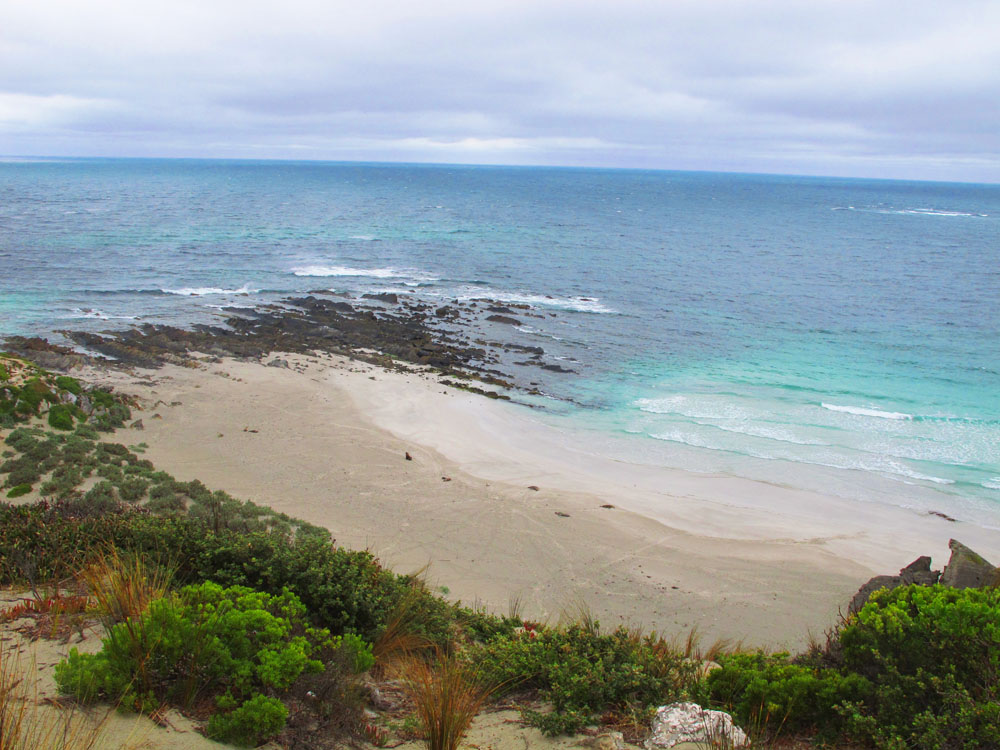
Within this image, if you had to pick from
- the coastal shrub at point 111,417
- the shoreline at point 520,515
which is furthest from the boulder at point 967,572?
the coastal shrub at point 111,417

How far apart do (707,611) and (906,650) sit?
588 centimetres

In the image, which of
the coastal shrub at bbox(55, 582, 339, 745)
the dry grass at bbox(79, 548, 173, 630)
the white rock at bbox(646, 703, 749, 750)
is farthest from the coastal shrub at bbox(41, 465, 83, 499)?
the white rock at bbox(646, 703, 749, 750)

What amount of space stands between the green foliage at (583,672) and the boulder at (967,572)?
4702mm

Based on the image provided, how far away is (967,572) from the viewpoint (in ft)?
28.5

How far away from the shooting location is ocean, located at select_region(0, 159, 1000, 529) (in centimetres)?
1978

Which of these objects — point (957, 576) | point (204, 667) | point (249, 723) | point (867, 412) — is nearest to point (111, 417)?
point (204, 667)

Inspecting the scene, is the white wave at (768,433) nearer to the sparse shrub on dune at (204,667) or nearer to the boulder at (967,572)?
the boulder at (967,572)

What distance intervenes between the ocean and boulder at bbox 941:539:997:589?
8238 mm

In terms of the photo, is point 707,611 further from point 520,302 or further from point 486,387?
point 520,302

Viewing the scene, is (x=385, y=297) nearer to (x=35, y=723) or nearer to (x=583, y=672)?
(x=583, y=672)

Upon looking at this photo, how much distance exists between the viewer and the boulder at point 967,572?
8.52 meters

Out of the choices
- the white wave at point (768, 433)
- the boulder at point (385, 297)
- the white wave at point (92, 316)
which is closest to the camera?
the white wave at point (768, 433)

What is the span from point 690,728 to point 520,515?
9.43 m

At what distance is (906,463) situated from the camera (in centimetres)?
1869
